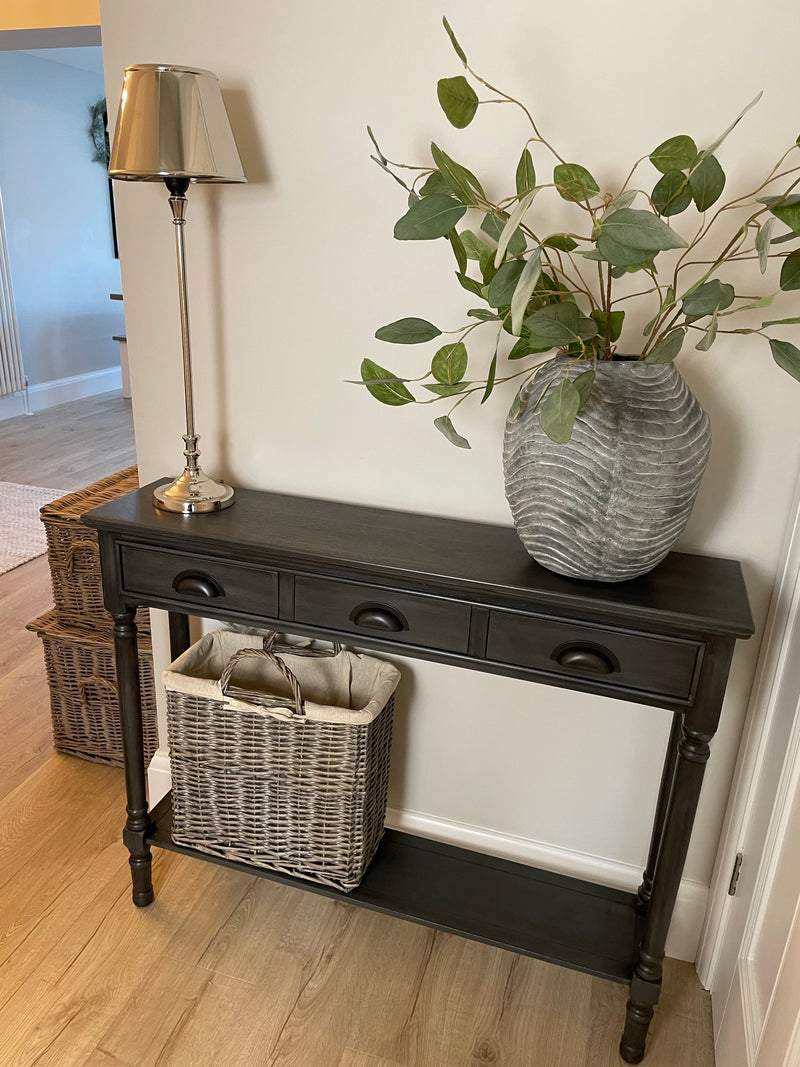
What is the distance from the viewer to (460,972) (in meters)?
1.66

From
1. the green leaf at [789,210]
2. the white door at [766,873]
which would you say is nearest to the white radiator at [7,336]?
the white door at [766,873]

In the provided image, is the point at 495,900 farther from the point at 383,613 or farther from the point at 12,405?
the point at 12,405

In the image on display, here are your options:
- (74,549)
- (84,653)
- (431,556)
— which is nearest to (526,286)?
(431,556)

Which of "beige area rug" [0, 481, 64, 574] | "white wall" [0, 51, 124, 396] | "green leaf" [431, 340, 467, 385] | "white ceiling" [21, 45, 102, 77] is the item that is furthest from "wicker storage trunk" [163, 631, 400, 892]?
"white ceiling" [21, 45, 102, 77]

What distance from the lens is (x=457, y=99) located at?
45.7 inches

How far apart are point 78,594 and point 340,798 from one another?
0.96 metres

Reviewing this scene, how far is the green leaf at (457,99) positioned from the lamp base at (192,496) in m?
0.78

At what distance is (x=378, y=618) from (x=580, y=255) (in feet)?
2.12

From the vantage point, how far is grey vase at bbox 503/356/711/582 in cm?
122

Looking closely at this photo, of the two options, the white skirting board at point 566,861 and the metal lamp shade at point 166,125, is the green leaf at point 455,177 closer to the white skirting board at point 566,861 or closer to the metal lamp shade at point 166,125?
the metal lamp shade at point 166,125

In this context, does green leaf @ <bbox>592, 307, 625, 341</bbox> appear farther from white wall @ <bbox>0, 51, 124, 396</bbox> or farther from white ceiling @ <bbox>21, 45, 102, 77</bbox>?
white ceiling @ <bbox>21, 45, 102, 77</bbox>

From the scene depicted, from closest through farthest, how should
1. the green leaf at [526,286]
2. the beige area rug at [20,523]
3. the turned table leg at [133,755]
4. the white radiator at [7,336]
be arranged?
the green leaf at [526,286] → the turned table leg at [133,755] → the beige area rug at [20,523] → the white radiator at [7,336]

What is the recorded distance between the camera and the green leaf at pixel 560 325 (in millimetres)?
1092

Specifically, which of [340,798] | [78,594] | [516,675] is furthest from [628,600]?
[78,594]
